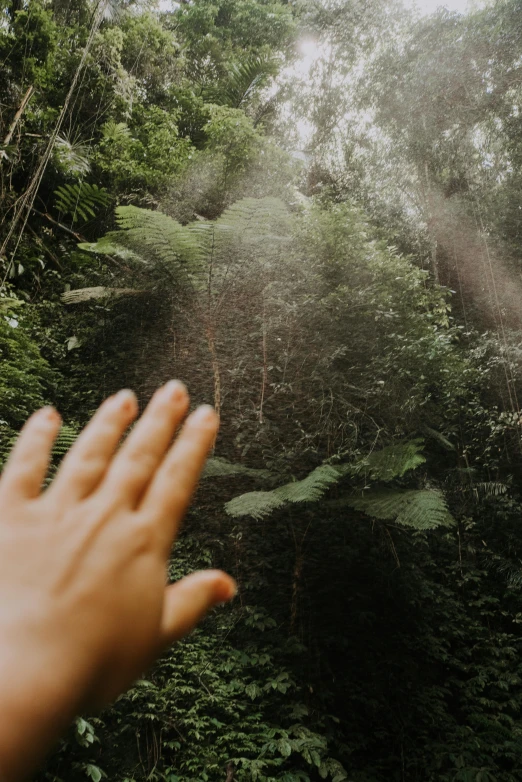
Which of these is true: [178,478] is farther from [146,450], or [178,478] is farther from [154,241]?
[154,241]

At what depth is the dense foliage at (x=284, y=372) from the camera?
311 centimetres

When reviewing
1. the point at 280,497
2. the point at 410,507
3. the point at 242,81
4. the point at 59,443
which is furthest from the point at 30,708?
the point at 242,81

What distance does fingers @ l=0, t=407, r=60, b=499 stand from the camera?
56cm

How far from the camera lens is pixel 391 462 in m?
3.41

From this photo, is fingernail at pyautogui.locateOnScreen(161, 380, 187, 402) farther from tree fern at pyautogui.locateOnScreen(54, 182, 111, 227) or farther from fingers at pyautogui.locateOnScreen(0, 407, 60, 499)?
tree fern at pyautogui.locateOnScreen(54, 182, 111, 227)

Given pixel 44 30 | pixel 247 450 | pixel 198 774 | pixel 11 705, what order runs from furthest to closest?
1. pixel 44 30
2. pixel 247 450
3. pixel 198 774
4. pixel 11 705

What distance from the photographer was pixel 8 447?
3.34 m

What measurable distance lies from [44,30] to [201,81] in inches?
130

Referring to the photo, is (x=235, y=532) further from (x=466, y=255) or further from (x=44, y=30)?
(x=466, y=255)

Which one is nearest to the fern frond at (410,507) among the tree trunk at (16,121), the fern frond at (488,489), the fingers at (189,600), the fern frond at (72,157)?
the fern frond at (488,489)

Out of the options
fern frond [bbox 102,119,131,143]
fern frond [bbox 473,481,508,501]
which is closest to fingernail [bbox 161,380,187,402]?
fern frond [bbox 473,481,508,501]

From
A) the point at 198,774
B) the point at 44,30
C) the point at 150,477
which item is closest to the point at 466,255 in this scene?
the point at 44,30

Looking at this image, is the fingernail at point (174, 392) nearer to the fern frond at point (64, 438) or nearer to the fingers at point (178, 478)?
the fingers at point (178, 478)

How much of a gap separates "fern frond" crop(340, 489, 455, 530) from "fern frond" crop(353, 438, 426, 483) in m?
0.15
